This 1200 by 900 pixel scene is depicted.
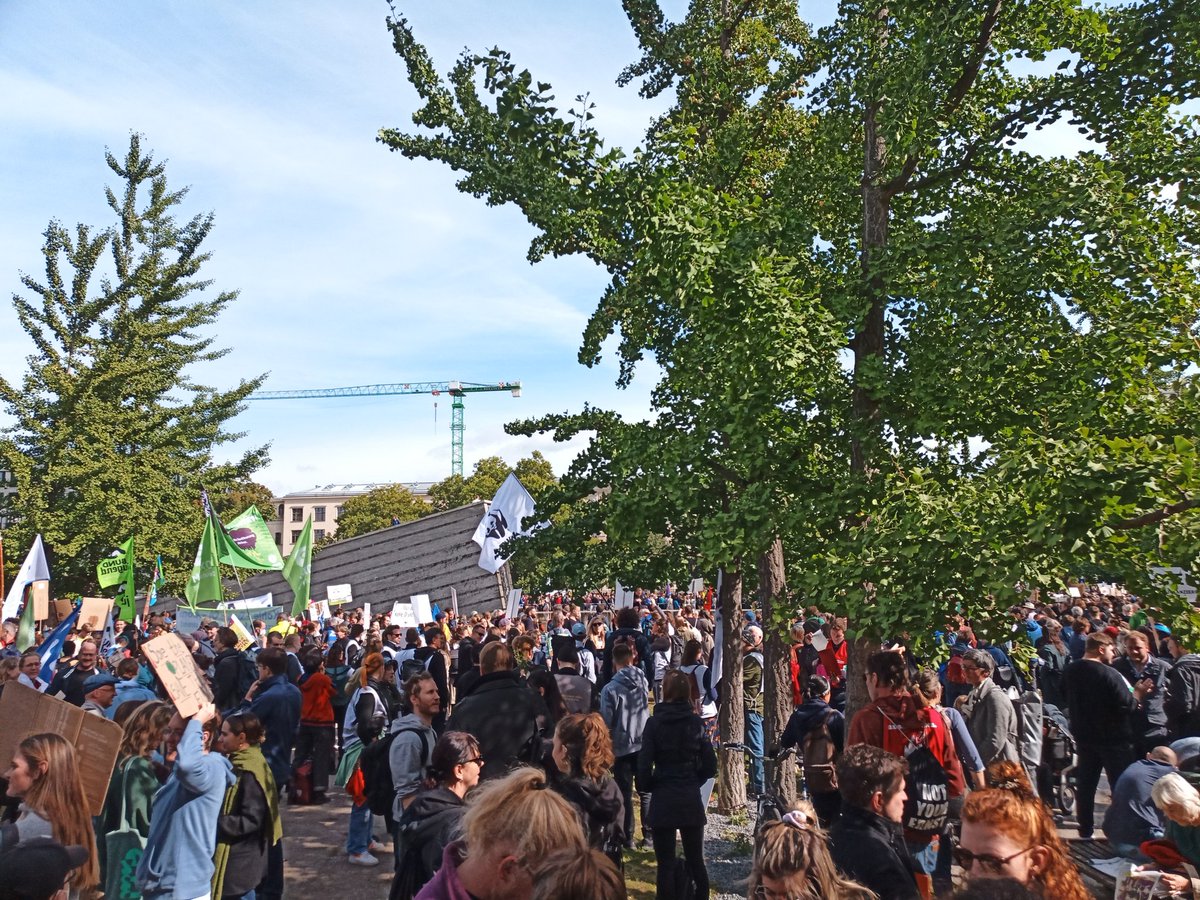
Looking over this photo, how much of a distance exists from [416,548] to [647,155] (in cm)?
2434

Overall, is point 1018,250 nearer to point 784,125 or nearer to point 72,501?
point 784,125

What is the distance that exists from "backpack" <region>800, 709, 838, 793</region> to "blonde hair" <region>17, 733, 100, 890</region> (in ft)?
15.3

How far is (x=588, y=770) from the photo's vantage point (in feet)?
19.3

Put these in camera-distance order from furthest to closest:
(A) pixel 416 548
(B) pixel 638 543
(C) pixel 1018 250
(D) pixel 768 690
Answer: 1. (A) pixel 416 548
2. (D) pixel 768 690
3. (B) pixel 638 543
4. (C) pixel 1018 250

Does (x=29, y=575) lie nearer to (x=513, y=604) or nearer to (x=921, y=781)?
(x=513, y=604)

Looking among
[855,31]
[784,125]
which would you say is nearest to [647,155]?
[855,31]

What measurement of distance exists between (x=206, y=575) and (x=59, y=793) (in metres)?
15.1

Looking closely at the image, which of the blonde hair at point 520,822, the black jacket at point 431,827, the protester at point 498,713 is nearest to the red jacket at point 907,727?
the protester at point 498,713

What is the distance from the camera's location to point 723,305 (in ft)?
21.3

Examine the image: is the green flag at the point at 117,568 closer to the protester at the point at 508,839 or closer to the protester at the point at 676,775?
the protester at the point at 676,775

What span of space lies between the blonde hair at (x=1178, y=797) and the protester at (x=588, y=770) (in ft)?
10.2

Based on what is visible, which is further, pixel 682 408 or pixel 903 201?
pixel 682 408

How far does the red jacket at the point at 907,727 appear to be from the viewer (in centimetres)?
620

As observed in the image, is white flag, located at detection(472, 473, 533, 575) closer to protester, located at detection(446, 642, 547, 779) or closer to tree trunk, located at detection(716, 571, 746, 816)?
tree trunk, located at detection(716, 571, 746, 816)
